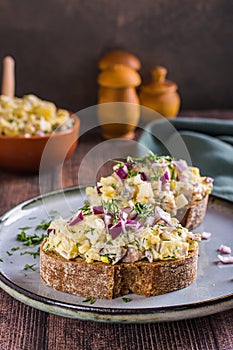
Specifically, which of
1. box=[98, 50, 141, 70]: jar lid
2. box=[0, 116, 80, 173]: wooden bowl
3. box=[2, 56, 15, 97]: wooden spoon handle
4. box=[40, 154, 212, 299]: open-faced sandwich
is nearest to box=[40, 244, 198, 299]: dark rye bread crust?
box=[40, 154, 212, 299]: open-faced sandwich

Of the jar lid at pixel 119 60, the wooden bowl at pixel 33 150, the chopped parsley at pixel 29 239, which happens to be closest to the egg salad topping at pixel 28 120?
the wooden bowl at pixel 33 150

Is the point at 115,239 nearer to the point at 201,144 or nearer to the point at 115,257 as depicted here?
the point at 115,257

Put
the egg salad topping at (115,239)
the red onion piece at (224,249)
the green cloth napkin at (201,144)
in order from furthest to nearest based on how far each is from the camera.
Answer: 1. the green cloth napkin at (201,144)
2. the red onion piece at (224,249)
3. the egg salad topping at (115,239)

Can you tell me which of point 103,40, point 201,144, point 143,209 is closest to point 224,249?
point 143,209

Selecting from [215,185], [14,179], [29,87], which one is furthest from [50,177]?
[29,87]

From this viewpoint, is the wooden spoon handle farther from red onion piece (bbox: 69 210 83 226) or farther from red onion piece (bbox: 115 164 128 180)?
red onion piece (bbox: 69 210 83 226)

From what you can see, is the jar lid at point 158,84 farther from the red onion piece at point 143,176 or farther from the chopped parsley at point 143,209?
the chopped parsley at point 143,209

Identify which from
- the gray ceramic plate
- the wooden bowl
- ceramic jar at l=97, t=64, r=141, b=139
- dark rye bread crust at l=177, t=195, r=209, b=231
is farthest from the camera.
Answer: ceramic jar at l=97, t=64, r=141, b=139
